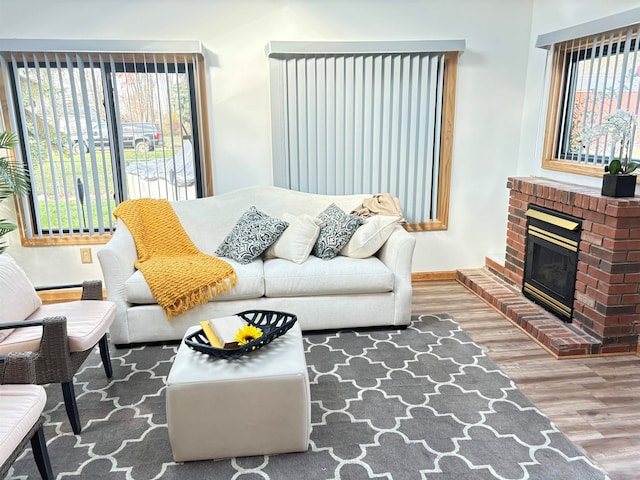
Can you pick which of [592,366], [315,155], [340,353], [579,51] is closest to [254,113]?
[315,155]

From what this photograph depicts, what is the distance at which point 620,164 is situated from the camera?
2980 mm

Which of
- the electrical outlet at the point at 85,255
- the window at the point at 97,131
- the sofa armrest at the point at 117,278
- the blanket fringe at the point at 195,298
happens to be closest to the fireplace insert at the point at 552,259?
the blanket fringe at the point at 195,298

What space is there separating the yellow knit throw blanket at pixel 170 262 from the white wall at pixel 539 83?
106 inches

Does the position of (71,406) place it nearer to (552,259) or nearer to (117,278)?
(117,278)

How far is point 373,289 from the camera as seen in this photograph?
3.35 m

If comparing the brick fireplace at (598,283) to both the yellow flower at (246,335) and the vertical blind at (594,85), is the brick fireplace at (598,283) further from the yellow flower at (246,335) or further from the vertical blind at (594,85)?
the yellow flower at (246,335)

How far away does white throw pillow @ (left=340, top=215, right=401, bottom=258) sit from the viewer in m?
3.47

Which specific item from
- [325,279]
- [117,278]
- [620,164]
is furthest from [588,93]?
[117,278]

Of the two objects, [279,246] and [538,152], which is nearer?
[279,246]

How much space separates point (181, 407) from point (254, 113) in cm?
272

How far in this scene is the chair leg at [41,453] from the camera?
191cm

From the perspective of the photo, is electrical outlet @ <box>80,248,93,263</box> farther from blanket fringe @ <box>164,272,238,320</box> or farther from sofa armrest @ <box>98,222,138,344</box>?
blanket fringe @ <box>164,272,238,320</box>

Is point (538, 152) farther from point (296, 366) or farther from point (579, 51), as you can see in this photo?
point (296, 366)

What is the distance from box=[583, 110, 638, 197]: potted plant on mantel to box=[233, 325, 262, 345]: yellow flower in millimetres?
2266
